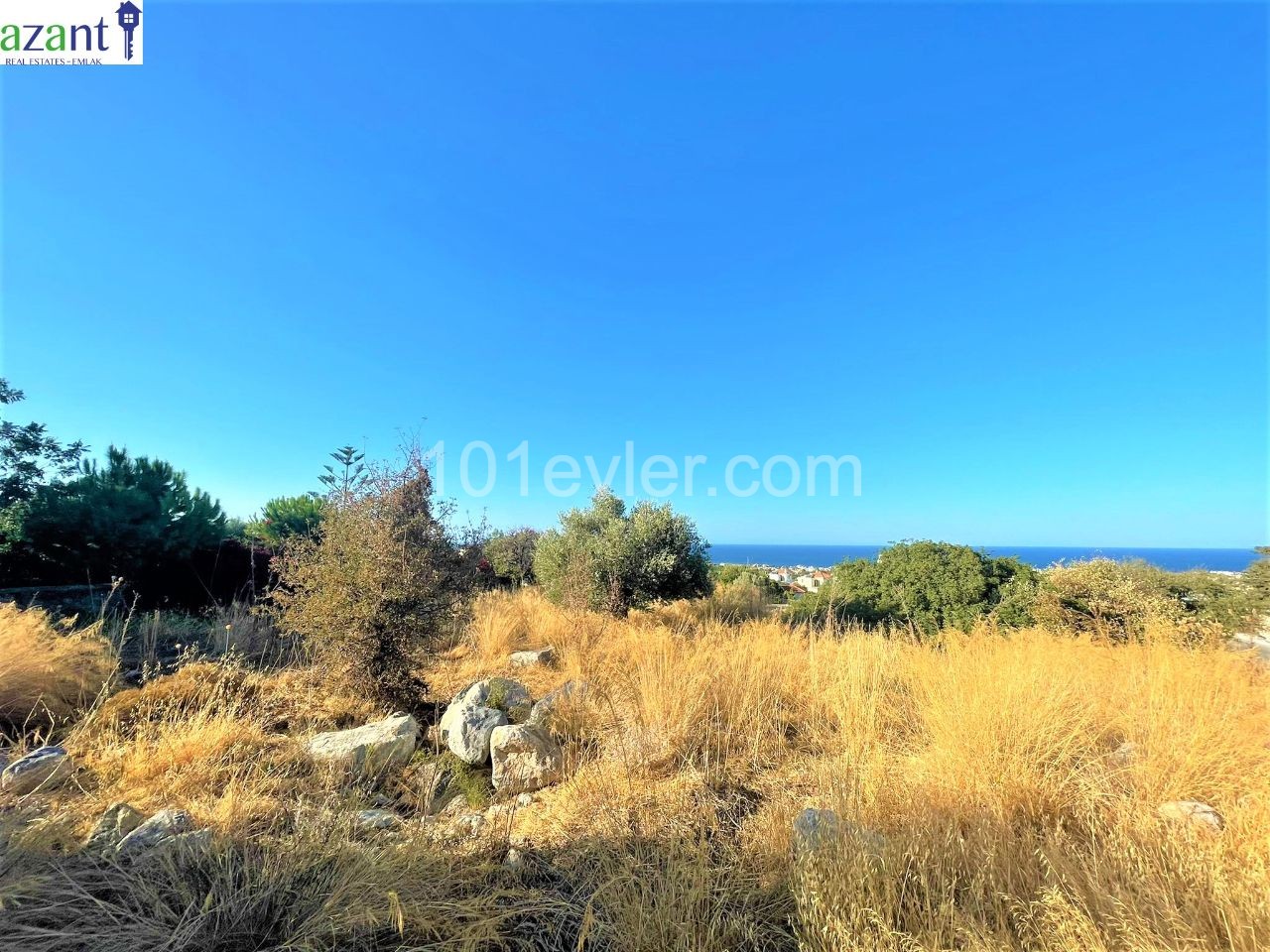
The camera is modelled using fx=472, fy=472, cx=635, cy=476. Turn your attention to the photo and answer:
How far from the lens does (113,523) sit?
712 cm

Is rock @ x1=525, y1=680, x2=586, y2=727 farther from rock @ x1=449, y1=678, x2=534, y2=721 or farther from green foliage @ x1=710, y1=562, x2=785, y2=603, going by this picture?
green foliage @ x1=710, y1=562, x2=785, y2=603

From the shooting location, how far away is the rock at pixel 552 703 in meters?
3.70

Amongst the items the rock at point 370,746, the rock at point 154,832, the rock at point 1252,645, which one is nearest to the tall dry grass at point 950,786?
the rock at point 1252,645

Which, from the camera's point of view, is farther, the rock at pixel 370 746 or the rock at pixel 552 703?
the rock at pixel 552 703

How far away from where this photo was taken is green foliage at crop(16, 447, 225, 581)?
691 cm

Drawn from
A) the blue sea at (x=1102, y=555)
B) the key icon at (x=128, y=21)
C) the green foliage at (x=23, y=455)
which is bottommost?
the blue sea at (x=1102, y=555)

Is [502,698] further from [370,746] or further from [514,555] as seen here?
[514,555]

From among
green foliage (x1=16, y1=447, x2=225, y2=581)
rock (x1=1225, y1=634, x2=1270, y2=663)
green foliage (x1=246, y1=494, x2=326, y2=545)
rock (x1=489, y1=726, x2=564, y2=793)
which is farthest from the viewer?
green foliage (x1=246, y1=494, x2=326, y2=545)

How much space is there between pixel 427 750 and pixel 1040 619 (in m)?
7.77

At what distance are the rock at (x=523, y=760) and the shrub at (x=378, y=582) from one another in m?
1.41

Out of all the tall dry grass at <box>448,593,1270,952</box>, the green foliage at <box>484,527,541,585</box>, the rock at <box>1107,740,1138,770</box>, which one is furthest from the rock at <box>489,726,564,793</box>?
the green foliage at <box>484,527,541,585</box>

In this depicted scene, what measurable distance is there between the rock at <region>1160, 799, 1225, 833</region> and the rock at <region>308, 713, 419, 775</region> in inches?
170

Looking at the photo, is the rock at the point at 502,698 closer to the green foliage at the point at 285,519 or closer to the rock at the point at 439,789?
the rock at the point at 439,789

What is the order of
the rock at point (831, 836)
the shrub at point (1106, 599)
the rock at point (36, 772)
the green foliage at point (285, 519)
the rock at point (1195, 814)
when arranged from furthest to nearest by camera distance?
1. the green foliage at point (285, 519)
2. the shrub at point (1106, 599)
3. the rock at point (36, 772)
4. the rock at point (1195, 814)
5. the rock at point (831, 836)
